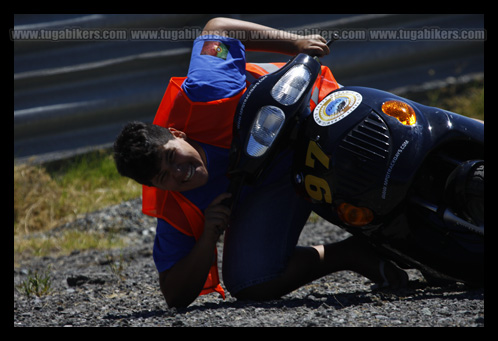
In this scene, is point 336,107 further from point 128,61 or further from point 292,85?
point 128,61

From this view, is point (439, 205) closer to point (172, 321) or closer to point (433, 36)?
point (172, 321)

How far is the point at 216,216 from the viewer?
8.84 feet

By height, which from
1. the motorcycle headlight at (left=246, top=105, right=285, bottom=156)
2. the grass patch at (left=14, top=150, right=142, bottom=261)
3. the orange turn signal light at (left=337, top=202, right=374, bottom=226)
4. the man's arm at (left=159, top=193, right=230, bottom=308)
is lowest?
the grass patch at (left=14, top=150, right=142, bottom=261)

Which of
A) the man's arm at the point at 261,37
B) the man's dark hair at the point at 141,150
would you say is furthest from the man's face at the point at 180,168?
the man's arm at the point at 261,37

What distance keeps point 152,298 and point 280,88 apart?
129cm

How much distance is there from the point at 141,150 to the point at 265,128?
1.78 feet

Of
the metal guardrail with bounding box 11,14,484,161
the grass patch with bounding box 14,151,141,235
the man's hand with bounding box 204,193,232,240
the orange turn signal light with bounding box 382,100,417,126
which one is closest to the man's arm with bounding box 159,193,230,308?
the man's hand with bounding box 204,193,232,240

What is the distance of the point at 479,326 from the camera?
1.98 metres

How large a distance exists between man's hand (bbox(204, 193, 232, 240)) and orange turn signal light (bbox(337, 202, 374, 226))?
52 cm

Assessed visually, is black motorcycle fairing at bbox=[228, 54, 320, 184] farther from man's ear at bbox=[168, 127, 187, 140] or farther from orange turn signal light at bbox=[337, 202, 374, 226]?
orange turn signal light at bbox=[337, 202, 374, 226]

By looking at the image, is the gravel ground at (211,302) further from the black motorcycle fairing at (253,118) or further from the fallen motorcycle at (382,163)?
the black motorcycle fairing at (253,118)

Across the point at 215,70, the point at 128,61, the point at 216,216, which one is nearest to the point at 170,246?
the point at 216,216

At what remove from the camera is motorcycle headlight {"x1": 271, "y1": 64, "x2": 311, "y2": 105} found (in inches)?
100
